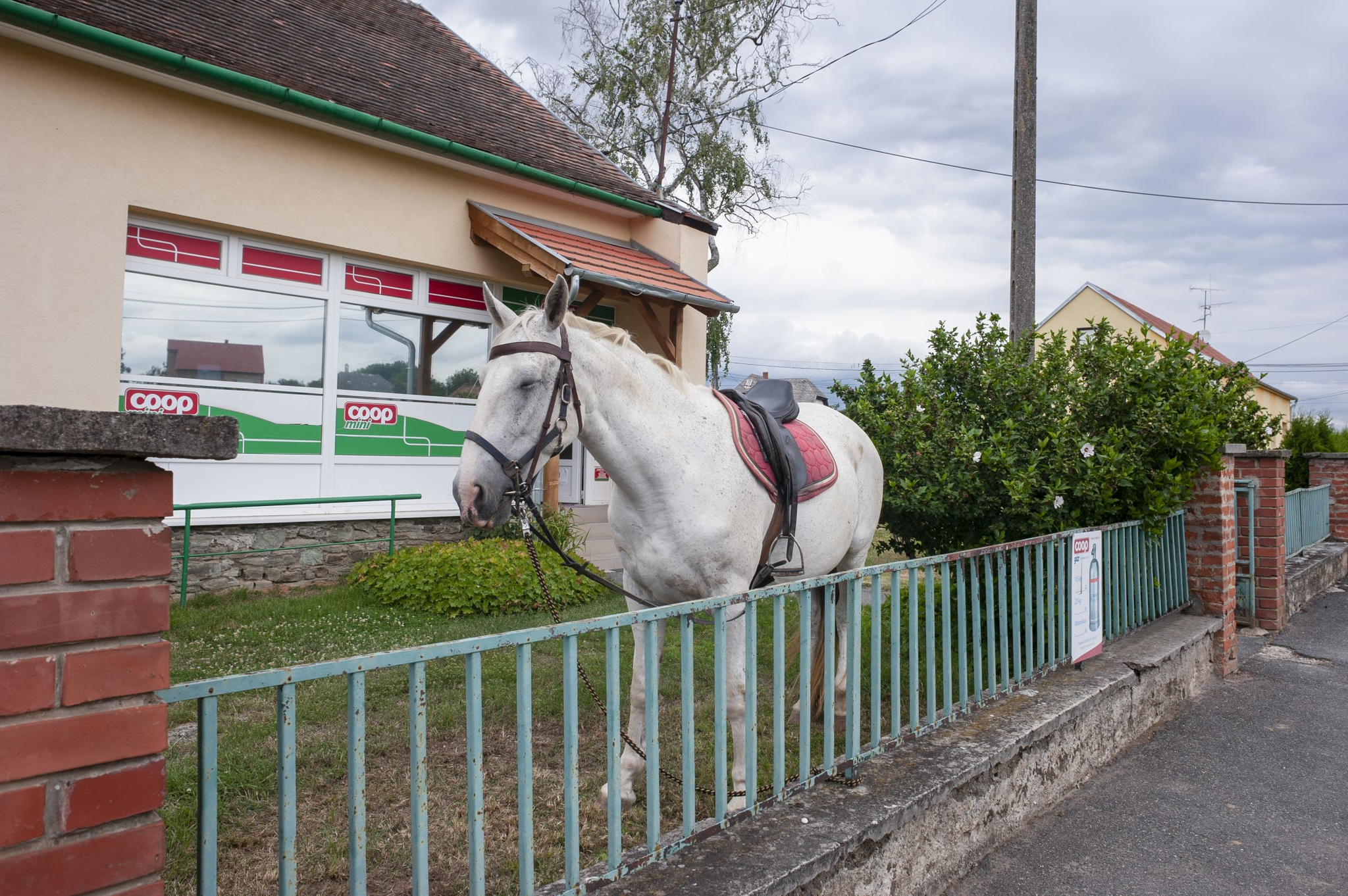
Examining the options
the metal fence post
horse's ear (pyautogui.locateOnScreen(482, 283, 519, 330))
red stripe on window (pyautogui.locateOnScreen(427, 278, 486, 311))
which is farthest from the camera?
red stripe on window (pyautogui.locateOnScreen(427, 278, 486, 311))

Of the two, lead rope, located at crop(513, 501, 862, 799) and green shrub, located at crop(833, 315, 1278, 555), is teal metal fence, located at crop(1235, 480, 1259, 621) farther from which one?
lead rope, located at crop(513, 501, 862, 799)

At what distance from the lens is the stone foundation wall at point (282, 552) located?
24.3 ft

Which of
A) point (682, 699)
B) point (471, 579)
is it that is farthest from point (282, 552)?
point (682, 699)

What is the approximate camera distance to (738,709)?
10.1ft

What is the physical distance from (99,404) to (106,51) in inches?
108

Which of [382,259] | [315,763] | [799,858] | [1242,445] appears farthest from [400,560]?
[1242,445]

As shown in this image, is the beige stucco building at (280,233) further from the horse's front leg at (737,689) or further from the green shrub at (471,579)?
the horse's front leg at (737,689)

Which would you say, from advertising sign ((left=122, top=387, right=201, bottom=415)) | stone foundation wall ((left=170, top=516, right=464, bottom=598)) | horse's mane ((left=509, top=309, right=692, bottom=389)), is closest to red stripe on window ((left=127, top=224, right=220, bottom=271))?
advertising sign ((left=122, top=387, right=201, bottom=415))

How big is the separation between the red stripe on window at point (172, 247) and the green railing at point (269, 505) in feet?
7.14

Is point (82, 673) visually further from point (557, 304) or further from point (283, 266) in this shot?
point (283, 266)

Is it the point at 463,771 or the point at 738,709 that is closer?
the point at 738,709

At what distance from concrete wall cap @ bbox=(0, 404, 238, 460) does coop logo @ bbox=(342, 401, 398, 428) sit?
24.9ft

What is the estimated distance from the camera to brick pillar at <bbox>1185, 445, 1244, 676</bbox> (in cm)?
620

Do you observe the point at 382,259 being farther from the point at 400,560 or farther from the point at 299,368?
the point at 400,560
